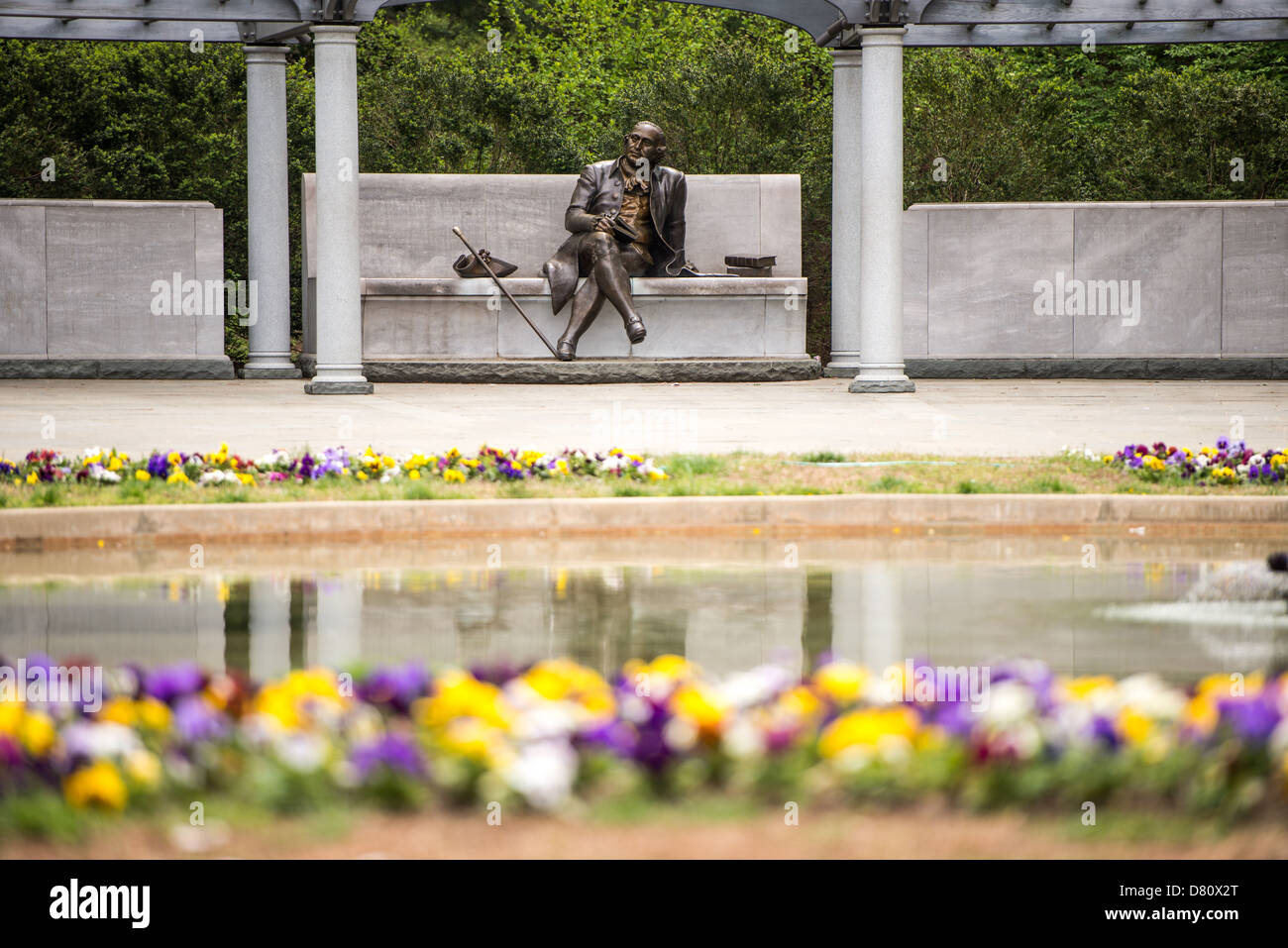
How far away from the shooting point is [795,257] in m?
22.8

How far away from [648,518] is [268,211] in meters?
12.9

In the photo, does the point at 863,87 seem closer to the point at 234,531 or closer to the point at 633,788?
the point at 234,531

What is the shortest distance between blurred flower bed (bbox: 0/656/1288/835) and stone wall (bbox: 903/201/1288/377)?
59.1 ft

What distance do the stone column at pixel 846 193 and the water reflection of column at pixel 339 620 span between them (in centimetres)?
1379

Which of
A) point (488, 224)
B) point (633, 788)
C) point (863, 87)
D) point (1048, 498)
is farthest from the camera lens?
point (488, 224)

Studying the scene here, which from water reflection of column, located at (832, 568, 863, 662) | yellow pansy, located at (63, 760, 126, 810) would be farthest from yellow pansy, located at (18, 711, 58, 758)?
water reflection of column, located at (832, 568, 863, 662)

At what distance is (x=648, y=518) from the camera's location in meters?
9.53

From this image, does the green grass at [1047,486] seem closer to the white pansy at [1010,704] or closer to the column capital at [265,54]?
the white pansy at [1010,704]

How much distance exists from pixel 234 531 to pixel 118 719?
516 cm

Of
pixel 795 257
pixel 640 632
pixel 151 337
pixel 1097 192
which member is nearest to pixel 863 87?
pixel 795 257

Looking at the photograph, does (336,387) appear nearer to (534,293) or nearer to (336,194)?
(336,194)

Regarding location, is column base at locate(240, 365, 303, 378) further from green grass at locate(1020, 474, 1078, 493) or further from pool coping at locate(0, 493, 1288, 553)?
green grass at locate(1020, 474, 1078, 493)

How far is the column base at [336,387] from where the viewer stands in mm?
17969
